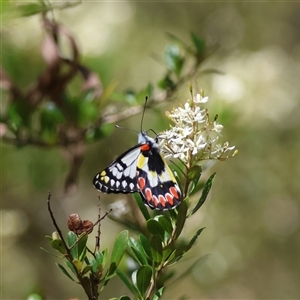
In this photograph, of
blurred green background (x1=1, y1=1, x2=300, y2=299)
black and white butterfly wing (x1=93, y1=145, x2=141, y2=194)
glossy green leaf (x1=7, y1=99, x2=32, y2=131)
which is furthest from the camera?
blurred green background (x1=1, y1=1, x2=300, y2=299)

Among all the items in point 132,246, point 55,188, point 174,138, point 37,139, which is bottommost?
point 132,246

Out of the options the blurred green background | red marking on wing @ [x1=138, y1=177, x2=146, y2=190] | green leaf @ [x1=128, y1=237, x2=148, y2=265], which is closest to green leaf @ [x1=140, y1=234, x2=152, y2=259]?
green leaf @ [x1=128, y1=237, x2=148, y2=265]

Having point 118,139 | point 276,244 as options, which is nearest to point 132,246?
point 118,139

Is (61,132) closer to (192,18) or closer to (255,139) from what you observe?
(255,139)

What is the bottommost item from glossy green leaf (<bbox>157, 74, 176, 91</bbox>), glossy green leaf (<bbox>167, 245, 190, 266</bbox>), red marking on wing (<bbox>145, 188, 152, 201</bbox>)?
glossy green leaf (<bbox>167, 245, 190, 266</bbox>)

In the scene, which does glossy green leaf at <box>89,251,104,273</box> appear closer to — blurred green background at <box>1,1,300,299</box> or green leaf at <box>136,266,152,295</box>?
green leaf at <box>136,266,152,295</box>

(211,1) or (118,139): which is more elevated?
(211,1)

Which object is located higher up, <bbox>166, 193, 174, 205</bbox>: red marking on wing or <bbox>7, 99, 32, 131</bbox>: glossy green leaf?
<bbox>7, 99, 32, 131</bbox>: glossy green leaf
